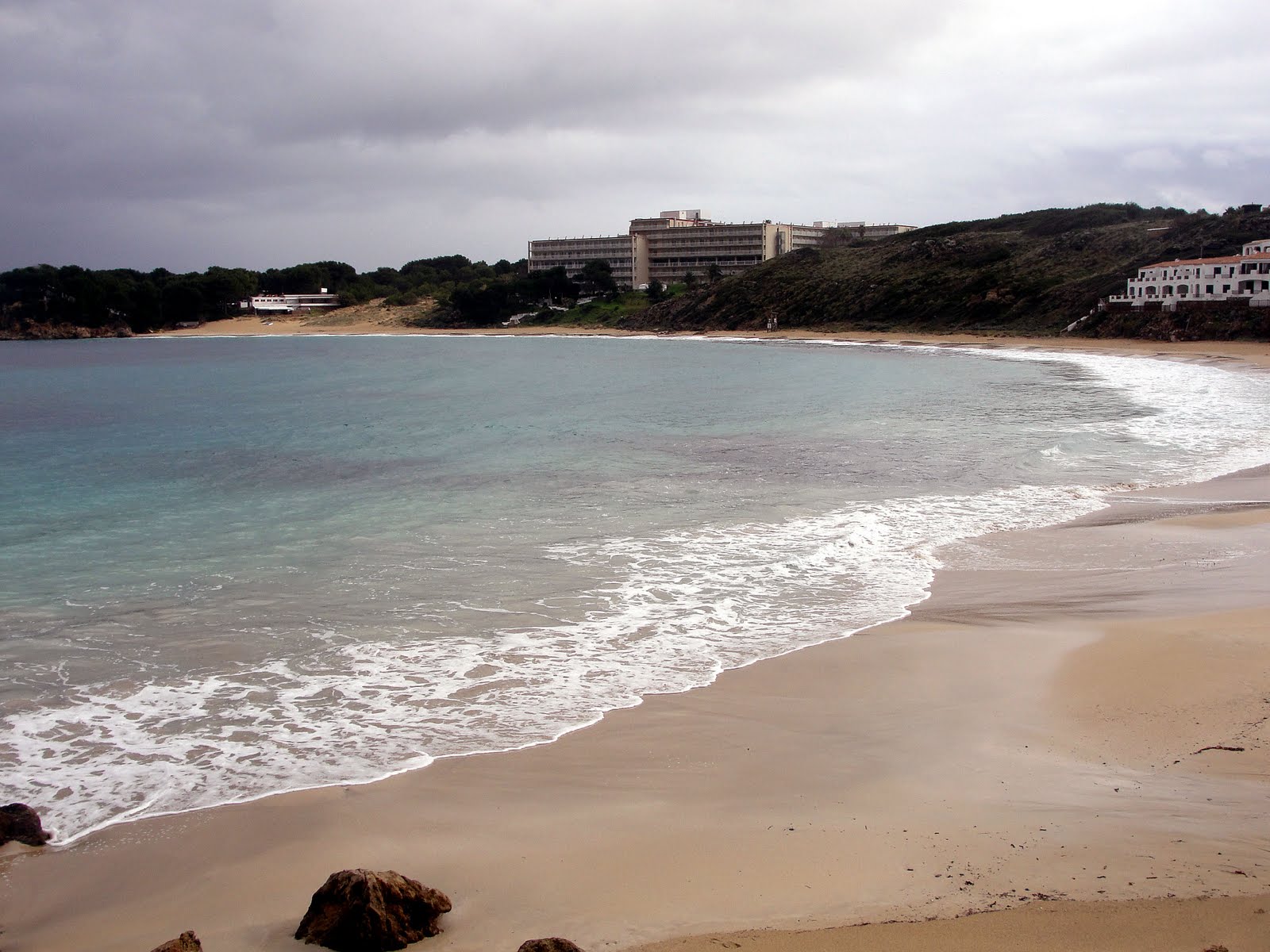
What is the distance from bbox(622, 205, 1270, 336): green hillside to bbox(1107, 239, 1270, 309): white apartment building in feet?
6.97

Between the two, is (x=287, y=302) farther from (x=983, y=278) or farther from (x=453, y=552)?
(x=453, y=552)

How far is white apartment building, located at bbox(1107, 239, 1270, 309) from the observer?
2398 inches

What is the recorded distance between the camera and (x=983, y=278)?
87.1 metres

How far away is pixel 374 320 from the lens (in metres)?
137

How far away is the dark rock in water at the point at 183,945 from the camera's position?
4238mm

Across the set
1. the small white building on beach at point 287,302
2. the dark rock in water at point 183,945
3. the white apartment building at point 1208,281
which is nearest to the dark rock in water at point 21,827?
the dark rock in water at point 183,945

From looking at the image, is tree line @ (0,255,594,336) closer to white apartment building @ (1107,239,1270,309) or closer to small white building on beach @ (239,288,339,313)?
small white building on beach @ (239,288,339,313)

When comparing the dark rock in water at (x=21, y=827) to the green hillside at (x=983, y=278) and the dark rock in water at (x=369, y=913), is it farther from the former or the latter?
the green hillside at (x=983, y=278)

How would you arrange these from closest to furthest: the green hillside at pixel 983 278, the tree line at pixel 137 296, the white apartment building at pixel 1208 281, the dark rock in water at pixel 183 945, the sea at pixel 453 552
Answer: the dark rock in water at pixel 183 945
the sea at pixel 453 552
the white apartment building at pixel 1208 281
the green hillside at pixel 983 278
the tree line at pixel 137 296

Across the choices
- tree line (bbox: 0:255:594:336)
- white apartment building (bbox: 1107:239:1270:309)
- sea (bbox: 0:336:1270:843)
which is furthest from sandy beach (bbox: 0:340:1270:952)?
tree line (bbox: 0:255:594:336)

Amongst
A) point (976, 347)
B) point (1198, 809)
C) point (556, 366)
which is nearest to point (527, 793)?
point (1198, 809)

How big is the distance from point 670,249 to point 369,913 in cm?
14678

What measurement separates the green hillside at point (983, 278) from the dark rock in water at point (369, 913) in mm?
64469

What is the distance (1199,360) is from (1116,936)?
171 ft
